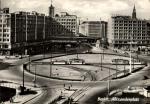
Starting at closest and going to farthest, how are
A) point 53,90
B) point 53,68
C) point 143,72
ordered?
point 53,90, point 143,72, point 53,68

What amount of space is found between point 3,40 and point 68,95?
102222mm

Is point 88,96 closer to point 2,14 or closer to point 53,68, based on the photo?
point 53,68

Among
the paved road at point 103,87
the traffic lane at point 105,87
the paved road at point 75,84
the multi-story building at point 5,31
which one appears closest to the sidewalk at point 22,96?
the paved road at point 75,84

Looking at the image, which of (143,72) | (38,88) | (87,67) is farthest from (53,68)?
(38,88)

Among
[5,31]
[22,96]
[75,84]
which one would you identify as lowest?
[22,96]

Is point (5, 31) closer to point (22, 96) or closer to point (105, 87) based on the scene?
point (105, 87)

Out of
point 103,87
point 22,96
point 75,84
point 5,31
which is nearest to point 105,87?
point 103,87

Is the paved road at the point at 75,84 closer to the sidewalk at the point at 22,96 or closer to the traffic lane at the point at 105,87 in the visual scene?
the traffic lane at the point at 105,87

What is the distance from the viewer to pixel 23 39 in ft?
605

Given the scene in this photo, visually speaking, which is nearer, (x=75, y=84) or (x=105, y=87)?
(x=105, y=87)

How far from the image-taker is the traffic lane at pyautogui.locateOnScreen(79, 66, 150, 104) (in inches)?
2397

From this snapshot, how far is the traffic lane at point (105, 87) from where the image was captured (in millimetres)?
60875

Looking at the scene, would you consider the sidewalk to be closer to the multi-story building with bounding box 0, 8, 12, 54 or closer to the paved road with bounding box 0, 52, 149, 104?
the paved road with bounding box 0, 52, 149, 104

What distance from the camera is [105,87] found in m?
72.8
